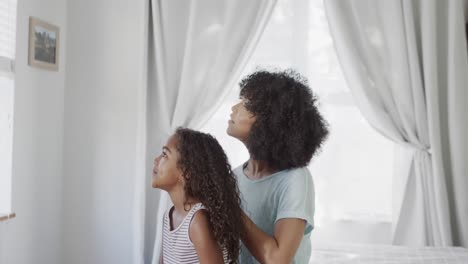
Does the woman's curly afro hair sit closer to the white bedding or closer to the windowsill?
the white bedding

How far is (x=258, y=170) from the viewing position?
1085mm

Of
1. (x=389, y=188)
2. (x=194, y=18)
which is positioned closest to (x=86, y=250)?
(x=194, y=18)

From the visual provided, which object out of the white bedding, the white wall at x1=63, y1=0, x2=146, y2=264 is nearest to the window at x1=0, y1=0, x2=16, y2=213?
the white wall at x1=63, y1=0, x2=146, y2=264

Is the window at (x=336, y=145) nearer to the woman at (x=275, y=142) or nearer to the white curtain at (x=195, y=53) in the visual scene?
the white curtain at (x=195, y=53)

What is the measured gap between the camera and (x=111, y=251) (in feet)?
9.12

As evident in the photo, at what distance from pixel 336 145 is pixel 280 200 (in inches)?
66.2

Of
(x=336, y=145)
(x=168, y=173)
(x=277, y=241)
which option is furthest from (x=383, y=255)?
(x=168, y=173)

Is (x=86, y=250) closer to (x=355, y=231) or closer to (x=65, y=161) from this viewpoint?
(x=65, y=161)

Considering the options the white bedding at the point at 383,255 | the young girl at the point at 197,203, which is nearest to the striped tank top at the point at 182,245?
the young girl at the point at 197,203

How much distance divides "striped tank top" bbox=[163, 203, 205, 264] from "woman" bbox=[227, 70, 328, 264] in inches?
6.3

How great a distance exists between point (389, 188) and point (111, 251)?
1709 mm

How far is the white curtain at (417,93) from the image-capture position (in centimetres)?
230

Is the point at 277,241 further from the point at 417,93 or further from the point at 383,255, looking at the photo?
the point at 417,93

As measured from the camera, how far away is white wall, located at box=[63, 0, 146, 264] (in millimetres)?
2750
